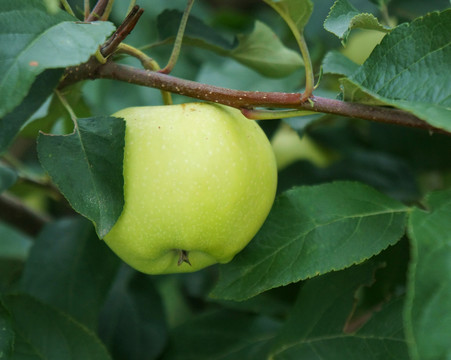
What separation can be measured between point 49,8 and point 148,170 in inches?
5.7

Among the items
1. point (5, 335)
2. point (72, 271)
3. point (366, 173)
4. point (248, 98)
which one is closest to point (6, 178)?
point (72, 271)

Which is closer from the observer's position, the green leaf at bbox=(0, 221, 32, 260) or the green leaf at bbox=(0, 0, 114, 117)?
the green leaf at bbox=(0, 0, 114, 117)

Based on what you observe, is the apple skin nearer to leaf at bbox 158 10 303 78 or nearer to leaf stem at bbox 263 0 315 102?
leaf stem at bbox 263 0 315 102

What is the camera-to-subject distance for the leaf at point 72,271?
716 millimetres

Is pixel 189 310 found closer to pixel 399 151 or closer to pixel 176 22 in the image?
pixel 399 151

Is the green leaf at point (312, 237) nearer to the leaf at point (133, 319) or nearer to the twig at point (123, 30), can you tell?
the twig at point (123, 30)

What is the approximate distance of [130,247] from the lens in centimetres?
50

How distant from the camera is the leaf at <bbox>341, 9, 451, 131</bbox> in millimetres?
474

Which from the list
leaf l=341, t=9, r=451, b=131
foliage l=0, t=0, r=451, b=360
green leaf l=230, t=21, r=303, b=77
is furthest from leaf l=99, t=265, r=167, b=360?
leaf l=341, t=9, r=451, b=131

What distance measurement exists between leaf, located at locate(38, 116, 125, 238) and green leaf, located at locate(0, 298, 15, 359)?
13cm

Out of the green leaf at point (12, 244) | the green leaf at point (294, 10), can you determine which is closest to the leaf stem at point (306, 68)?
the green leaf at point (294, 10)

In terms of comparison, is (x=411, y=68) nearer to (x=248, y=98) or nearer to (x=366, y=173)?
(x=248, y=98)

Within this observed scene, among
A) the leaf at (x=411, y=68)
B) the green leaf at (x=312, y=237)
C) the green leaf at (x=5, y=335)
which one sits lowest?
the green leaf at (x=5, y=335)

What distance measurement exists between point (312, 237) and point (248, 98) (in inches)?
5.5
